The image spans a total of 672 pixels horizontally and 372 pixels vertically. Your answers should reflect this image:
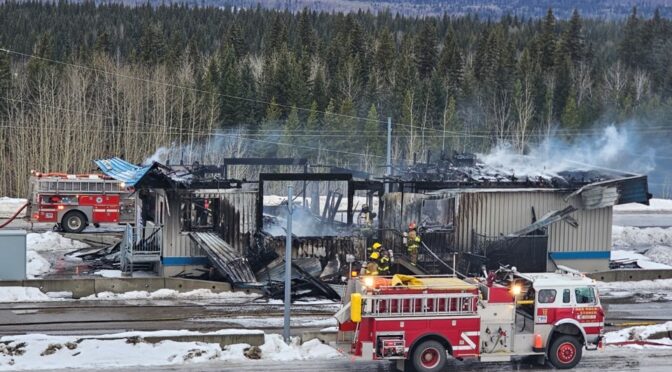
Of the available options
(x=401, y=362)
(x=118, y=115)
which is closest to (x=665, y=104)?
(x=118, y=115)

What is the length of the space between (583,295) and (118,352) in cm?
952

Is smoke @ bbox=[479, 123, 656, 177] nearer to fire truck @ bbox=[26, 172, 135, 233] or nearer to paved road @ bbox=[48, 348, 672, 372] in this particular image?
paved road @ bbox=[48, 348, 672, 372]

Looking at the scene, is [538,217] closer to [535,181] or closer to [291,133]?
[535,181]

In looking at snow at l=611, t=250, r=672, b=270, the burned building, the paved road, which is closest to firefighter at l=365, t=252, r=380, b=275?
the paved road

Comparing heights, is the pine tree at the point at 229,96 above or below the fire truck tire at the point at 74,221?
above

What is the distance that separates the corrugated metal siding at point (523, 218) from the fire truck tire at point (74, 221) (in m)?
17.3

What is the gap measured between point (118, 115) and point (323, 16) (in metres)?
58.5

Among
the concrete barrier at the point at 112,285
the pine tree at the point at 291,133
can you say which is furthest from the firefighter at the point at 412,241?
the pine tree at the point at 291,133

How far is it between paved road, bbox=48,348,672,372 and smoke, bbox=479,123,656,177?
13118 millimetres

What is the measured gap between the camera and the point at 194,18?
125 meters

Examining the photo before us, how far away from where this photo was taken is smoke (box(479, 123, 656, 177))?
123ft

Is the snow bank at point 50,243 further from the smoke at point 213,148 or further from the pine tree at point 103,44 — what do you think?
the pine tree at point 103,44

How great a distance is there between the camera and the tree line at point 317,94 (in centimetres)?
6906

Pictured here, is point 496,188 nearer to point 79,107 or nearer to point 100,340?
point 100,340
